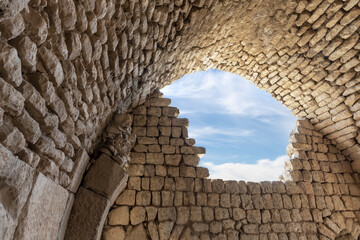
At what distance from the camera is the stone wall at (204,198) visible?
3.55 meters

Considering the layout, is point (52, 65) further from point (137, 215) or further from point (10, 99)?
point (137, 215)

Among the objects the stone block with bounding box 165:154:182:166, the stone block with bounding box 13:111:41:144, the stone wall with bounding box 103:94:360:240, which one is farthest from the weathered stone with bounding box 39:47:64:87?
the stone block with bounding box 165:154:182:166

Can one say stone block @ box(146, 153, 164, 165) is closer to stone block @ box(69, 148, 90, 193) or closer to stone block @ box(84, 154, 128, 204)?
stone block @ box(84, 154, 128, 204)

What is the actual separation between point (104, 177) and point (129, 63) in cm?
138

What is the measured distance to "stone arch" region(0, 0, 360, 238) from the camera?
1322 millimetres

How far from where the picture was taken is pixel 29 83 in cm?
136

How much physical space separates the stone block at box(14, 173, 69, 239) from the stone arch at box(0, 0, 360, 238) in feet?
0.05

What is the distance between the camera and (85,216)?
2494mm

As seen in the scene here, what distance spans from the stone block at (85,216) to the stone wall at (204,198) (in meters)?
0.84

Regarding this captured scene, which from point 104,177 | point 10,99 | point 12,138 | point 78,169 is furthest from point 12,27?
point 104,177

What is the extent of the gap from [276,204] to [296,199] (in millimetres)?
457

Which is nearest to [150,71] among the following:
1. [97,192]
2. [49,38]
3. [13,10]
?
[97,192]

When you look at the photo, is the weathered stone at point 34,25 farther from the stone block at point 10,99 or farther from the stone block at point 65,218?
the stone block at point 65,218

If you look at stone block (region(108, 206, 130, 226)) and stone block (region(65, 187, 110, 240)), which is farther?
stone block (region(108, 206, 130, 226))
